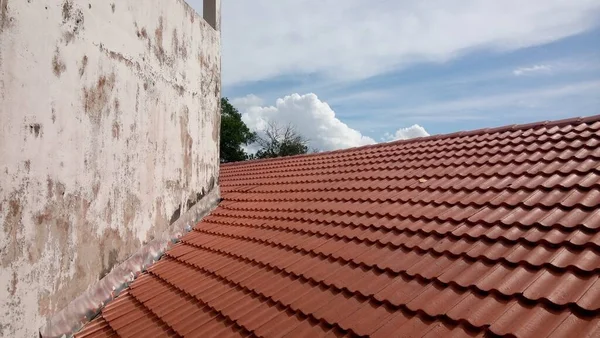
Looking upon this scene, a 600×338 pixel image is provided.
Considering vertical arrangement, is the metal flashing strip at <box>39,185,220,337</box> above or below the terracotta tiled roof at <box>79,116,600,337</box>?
below

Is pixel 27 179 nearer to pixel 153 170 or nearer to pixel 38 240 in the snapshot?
pixel 38 240

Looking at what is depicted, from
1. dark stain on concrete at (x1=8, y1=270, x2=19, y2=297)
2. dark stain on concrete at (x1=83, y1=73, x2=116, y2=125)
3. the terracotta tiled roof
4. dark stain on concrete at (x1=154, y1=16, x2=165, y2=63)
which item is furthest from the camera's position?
dark stain on concrete at (x1=154, y1=16, x2=165, y2=63)

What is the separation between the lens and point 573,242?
2506mm

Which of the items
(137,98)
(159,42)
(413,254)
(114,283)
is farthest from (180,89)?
(413,254)

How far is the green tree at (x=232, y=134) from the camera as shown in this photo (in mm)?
29297

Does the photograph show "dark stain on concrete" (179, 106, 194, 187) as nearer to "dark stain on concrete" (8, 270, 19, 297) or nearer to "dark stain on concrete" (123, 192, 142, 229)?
"dark stain on concrete" (123, 192, 142, 229)

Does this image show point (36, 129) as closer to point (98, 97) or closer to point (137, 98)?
point (98, 97)

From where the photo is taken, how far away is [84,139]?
3746mm

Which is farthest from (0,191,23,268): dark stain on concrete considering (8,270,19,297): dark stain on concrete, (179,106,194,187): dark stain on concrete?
(179,106,194,187): dark stain on concrete

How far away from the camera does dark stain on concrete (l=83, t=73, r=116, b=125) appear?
3.78 m

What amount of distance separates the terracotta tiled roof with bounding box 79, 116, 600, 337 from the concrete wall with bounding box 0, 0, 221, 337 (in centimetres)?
64

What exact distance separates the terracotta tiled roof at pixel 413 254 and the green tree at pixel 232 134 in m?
24.1

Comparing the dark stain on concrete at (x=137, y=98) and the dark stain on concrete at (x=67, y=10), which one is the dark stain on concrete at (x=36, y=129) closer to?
the dark stain on concrete at (x=67, y=10)

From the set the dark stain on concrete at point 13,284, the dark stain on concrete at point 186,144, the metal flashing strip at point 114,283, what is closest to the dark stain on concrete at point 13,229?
the dark stain on concrete at point 13,284
